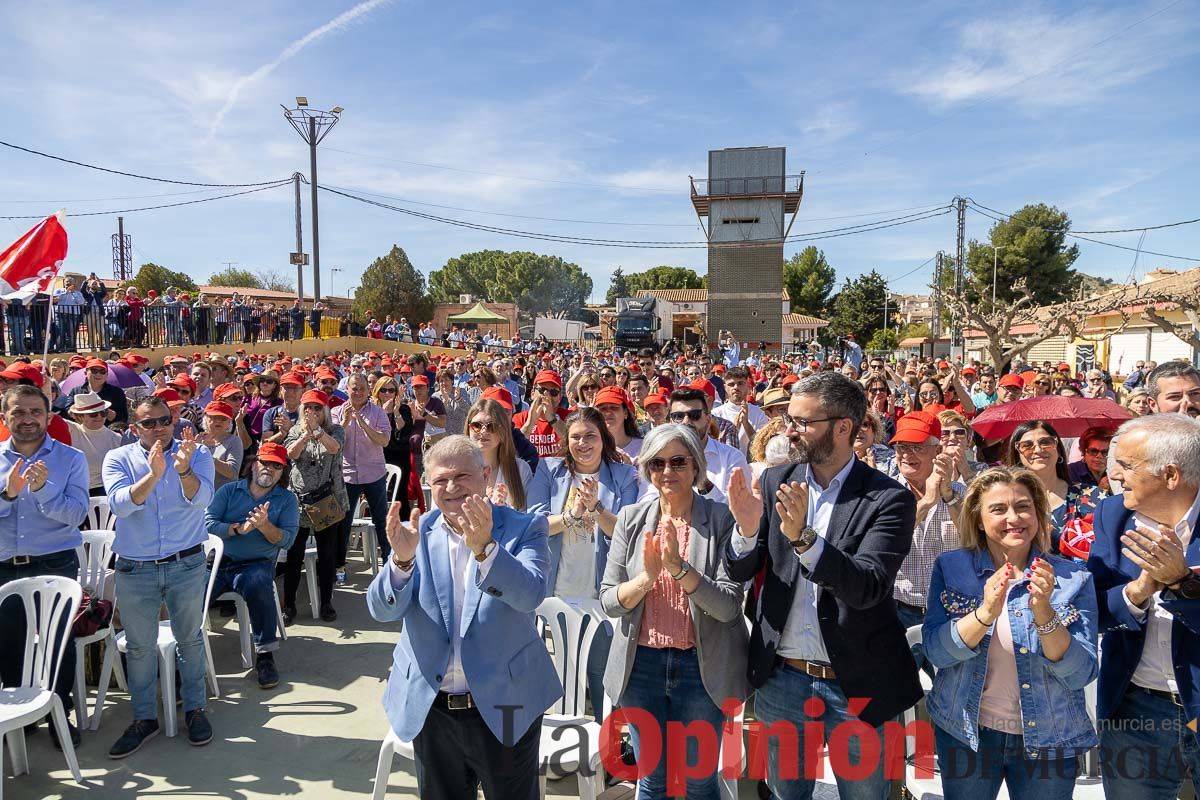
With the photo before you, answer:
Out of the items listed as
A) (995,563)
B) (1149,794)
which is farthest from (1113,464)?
(1149,794)

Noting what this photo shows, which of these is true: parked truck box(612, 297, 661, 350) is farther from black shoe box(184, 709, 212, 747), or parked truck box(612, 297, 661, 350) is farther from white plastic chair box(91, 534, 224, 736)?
black shoe box(184, 709, 212, 747)

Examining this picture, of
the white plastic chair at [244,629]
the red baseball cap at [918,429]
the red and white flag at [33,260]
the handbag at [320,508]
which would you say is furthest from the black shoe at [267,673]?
the red and white flag at [33,260]

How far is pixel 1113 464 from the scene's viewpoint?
2412 mm

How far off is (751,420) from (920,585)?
4.00 meters

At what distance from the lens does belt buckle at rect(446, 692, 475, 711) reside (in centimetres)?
235

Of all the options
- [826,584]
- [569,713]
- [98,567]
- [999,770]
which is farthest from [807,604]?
[98,567]

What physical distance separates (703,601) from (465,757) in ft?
3.19

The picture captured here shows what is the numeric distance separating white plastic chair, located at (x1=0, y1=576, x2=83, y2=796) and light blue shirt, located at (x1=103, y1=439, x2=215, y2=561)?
312 mm

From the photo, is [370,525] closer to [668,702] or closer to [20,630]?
[20,630]

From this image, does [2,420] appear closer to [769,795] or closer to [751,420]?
[769,795]

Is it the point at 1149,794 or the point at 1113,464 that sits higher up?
the point at 1113,464

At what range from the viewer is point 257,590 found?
4730 mm

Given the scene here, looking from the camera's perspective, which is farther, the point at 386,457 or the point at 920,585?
the point at 386,457

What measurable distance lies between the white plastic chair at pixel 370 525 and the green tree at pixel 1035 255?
3930cm
